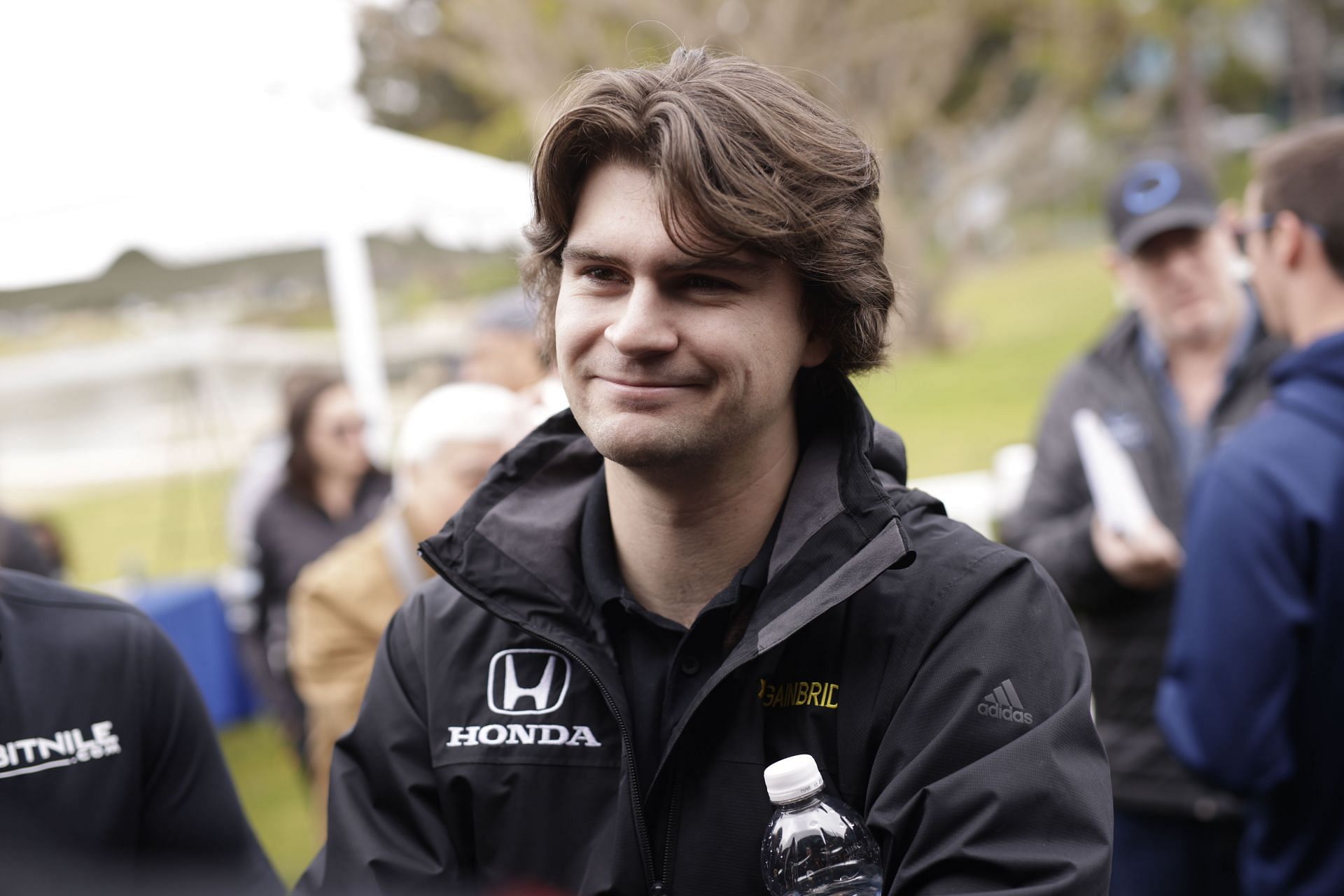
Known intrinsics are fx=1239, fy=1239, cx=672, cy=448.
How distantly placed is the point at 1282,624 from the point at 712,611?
148 cm

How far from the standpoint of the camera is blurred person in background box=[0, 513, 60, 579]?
4.13m

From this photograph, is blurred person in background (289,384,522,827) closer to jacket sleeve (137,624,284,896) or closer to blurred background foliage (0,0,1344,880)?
jacket sleeve (137,624,284,896)

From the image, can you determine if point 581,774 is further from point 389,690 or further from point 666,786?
point 389,690

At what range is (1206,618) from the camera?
109 inches

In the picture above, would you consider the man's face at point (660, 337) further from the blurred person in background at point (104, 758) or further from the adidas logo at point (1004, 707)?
the blurred person in background at point (104, 758)

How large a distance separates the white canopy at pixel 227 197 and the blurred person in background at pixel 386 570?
133 inches

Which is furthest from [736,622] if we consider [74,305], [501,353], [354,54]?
[354,54]

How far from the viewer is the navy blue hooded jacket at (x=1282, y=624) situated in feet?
8.79

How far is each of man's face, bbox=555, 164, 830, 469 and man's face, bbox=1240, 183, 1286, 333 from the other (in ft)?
5.35

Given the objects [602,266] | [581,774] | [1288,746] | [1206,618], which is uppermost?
[602,266]

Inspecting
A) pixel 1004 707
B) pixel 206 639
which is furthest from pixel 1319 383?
pixel 206 639

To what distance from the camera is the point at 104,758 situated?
83.1 inches

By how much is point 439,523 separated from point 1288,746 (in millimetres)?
2273

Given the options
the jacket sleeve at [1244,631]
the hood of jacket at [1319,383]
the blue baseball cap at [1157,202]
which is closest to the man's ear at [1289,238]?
the hood of jacket at [1319,383]
